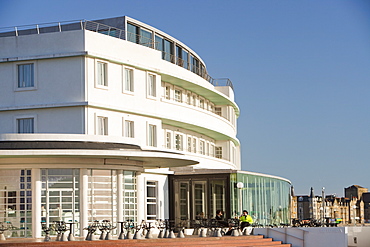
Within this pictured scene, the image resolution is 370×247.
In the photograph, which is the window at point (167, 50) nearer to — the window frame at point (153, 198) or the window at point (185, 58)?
the window at point (185, 58)

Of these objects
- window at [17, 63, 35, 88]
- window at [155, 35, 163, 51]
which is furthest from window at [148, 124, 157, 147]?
Result: window at [17, 63, 35, 88]

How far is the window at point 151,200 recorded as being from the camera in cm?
4066

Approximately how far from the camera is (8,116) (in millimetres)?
39188

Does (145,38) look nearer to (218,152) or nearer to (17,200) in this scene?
(218,152)

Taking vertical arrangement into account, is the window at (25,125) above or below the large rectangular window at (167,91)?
below

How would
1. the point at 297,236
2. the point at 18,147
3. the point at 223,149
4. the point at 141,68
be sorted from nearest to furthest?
the point at 18,147 → the point at 297,236 → the point at 141,68 → the point at 223,149

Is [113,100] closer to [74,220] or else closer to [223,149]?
[74,220]

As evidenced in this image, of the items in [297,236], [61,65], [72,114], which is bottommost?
[297,236]

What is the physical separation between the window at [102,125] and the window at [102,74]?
191cm

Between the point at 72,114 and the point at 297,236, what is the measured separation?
1362cm

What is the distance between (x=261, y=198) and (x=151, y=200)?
694 cm

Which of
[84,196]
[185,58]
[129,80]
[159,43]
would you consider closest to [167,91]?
[159,43]

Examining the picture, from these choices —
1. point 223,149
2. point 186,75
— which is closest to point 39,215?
point 186,75

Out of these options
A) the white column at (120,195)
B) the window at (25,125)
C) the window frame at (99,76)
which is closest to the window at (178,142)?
the window frame at (99,76)
